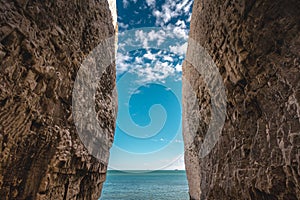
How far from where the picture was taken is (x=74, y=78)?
696 centimetres

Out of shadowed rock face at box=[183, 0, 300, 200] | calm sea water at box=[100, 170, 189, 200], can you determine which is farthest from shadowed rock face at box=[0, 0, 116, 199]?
calm sea water at box=[100, 170, 189, 200]

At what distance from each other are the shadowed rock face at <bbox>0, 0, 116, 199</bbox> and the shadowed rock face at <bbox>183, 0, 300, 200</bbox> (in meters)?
4.74

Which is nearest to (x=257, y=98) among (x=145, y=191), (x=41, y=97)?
(x=41, y=97)

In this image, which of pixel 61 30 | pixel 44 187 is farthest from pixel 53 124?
pixel 61 30

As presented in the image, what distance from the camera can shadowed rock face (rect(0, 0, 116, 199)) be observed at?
4.50 metres

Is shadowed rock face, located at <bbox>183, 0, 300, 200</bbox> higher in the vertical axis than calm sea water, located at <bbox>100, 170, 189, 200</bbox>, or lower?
higher

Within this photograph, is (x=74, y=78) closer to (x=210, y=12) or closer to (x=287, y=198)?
(x=210, y=12)

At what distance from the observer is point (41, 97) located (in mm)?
5523

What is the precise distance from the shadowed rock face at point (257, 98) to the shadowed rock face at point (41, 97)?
4744 millimetres

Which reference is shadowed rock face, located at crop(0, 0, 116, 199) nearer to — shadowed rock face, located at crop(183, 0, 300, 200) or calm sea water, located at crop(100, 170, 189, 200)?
shadowed rock face, located at crop(183, 0, 300, 200)

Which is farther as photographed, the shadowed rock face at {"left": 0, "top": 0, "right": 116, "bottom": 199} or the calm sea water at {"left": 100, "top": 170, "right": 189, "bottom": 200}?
the calm sea water at {"left": 100, "top": 170, "right": 189, "bottom": 200}

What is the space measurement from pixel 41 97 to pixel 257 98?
5.58 m

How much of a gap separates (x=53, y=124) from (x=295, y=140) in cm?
569

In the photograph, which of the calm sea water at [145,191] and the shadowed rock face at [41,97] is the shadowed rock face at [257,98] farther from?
the calm sea water at [145,191]
